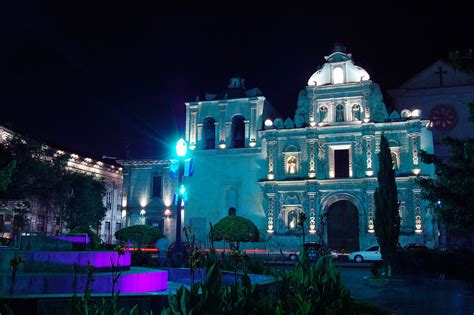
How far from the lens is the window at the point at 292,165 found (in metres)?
38.8

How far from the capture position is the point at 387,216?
19703mm

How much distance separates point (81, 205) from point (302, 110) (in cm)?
1926

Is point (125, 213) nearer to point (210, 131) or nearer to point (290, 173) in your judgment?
point (210, 131)

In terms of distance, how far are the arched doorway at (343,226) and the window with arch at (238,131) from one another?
32.0 ft

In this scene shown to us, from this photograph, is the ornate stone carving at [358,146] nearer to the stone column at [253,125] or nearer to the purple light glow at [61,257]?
the stone column at [253,125]

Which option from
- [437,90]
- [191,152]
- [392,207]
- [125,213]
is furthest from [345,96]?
[125,213]

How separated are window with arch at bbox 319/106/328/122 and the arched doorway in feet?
22.0

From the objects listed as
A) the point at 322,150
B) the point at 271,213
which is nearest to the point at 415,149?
the point at 322,150

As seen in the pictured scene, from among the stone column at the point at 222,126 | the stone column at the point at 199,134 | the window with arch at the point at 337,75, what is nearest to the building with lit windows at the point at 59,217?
the stone column at the point at 199,134

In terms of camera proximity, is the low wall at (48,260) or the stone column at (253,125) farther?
the stone column at (253,125)

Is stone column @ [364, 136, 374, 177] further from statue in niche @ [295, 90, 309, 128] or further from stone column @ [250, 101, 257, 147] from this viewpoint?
stone column @ [250, 101, 257, 147]

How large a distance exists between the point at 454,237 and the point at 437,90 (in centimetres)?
1307

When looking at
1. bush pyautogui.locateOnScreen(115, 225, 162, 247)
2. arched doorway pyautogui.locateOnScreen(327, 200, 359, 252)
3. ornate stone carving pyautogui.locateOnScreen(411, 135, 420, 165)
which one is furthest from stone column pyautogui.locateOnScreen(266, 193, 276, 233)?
ornate stone carving pyautogui.locateOnScreen(411, 135, 420, 165)

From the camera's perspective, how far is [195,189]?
4112cm
